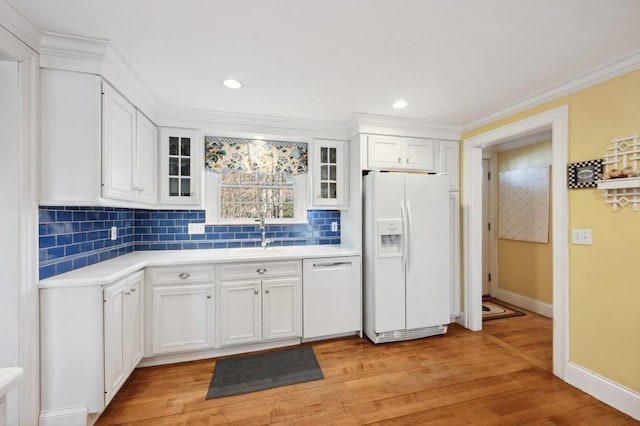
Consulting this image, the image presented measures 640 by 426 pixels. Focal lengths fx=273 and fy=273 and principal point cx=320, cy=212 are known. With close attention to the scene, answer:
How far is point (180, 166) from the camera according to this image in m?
2.80

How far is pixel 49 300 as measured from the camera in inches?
65.4

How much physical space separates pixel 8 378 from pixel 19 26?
1.82 m

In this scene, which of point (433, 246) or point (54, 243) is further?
point (433, 246)

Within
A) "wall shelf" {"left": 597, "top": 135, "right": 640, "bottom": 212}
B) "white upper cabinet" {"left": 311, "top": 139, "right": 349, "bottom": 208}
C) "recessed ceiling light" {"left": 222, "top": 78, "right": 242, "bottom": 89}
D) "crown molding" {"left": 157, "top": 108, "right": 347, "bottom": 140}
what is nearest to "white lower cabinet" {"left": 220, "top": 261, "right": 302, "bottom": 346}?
"white upper cabinet" {"left": 311, "top": 139, "right": 349, "bottom": 208}

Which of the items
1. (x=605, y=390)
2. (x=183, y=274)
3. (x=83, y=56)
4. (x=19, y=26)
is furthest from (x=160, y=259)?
(x=605, y=390)

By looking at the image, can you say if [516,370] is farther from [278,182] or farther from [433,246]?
[278,182]

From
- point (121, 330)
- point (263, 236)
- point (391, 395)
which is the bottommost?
point (391, 395)

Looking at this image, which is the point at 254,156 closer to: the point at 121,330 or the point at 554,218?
Result: the point at 121,330

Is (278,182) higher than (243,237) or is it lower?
higher

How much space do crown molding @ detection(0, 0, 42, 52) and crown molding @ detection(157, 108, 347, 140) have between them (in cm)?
111

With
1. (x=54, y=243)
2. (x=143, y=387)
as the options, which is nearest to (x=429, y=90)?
(x=54, y=243)

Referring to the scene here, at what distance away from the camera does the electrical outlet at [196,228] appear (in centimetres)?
301

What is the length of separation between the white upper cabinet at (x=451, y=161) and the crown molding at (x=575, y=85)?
17.7 inches

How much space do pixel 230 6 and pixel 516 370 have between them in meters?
3.35
